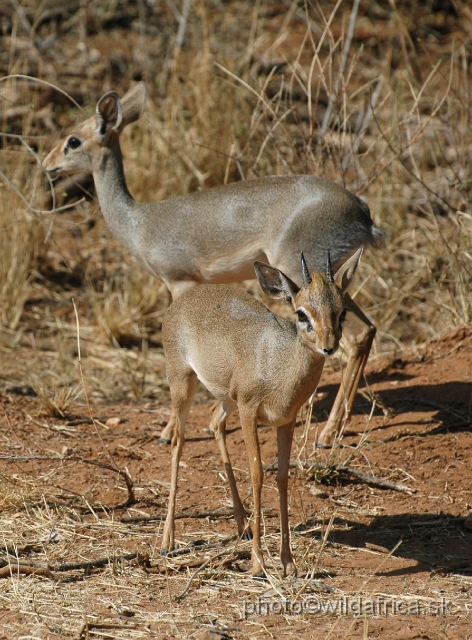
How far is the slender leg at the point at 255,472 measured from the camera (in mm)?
4262

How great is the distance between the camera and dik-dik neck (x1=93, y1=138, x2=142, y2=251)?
22.9 ft

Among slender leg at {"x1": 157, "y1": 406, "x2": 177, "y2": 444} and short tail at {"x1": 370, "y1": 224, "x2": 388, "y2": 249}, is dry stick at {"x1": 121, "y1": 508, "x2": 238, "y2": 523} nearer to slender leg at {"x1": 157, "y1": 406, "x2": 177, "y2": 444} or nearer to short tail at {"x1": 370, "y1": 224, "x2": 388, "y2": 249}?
slender leg at {"x1": 157, "y1": 406, "x2": 177, "y2": 444}

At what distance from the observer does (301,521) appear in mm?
5020

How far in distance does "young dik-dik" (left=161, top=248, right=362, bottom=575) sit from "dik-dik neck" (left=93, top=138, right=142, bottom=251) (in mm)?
2213

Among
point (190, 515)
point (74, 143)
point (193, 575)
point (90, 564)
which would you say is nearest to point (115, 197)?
point (74, 143)

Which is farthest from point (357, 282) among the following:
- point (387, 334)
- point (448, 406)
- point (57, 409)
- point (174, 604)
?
point (174, 604)

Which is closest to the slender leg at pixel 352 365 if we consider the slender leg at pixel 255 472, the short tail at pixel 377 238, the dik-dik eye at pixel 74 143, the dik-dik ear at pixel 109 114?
the short tail at pixel 377 238

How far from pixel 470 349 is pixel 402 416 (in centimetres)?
110

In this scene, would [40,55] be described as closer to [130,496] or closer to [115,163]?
[115,163]

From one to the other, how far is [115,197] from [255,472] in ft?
11.3

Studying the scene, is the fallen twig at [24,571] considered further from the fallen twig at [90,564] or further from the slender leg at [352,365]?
the slender leg at [352,365]

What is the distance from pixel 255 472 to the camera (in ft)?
14.1

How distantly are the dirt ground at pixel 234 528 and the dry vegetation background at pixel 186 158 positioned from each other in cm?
39

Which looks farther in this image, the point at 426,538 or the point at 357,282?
the point at 357,282
